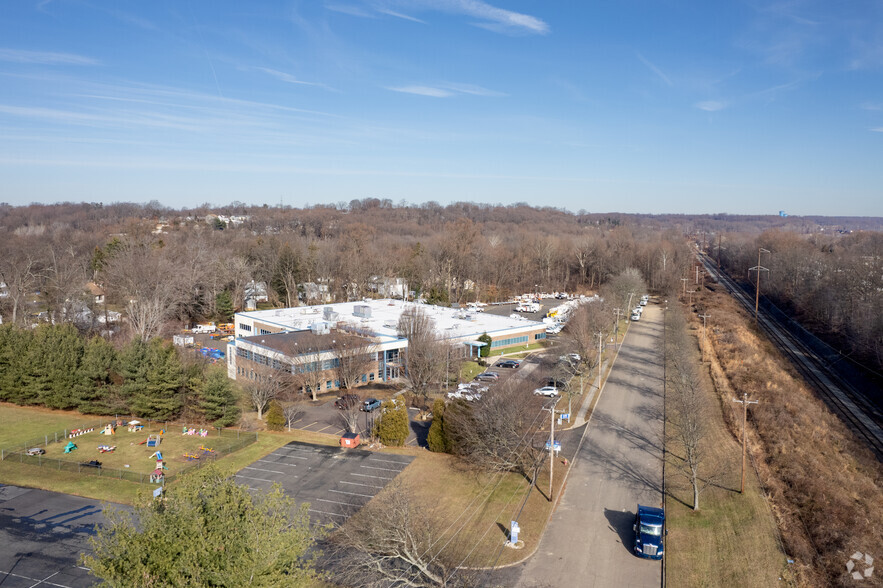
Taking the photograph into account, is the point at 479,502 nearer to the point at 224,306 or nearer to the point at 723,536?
the point at 723,536

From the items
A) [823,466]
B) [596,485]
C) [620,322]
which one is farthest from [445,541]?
[620,322]

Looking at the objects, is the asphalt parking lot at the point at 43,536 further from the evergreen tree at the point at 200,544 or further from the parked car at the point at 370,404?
the parked car at the point at 370,404

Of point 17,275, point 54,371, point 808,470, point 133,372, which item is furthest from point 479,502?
point 17,275

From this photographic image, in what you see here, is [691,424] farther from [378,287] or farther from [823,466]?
[378,287]

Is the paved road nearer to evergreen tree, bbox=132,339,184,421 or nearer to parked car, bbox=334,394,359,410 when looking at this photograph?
parked car, bbox=334,394,359,410

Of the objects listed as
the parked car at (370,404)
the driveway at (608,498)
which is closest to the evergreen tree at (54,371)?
the parked car at (370,404)

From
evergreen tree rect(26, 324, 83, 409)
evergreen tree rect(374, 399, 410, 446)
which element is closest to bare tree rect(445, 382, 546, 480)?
evergreen tree rect(374, 399, 410, 446)

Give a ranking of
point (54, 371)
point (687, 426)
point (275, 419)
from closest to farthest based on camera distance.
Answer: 1. point (687, 426)
2. point (275, 419)
3. point (54, 371)
